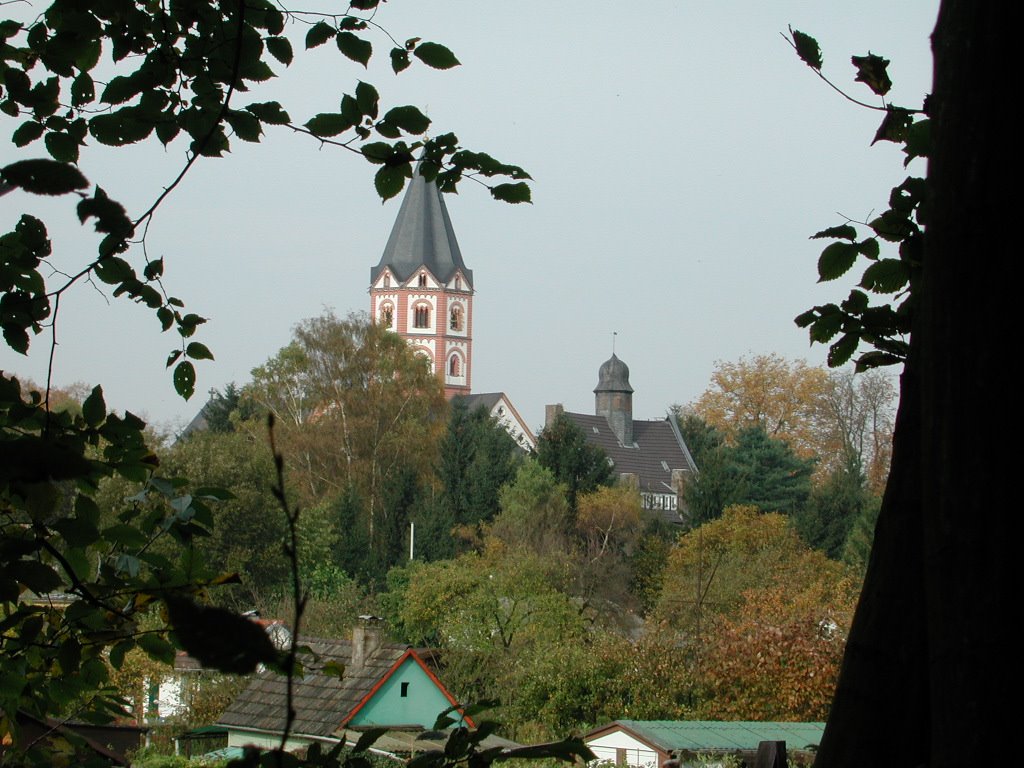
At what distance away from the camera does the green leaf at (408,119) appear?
2.25 metres

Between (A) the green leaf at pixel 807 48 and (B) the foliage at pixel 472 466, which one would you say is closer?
(A) the green leaf at pixel 807 48

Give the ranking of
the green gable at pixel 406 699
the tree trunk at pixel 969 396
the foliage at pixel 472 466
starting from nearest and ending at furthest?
→ the tree trunk at pixel 969 396 → the green gable at pixel 406 699 → the foliage at pixel 472 466

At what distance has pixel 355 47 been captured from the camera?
2.34 metres

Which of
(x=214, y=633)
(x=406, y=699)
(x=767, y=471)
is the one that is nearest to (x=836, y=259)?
(x=214, y=633)

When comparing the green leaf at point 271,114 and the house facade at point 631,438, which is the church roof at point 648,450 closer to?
the house facade at point 631,438

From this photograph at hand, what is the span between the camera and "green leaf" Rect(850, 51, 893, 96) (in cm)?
221

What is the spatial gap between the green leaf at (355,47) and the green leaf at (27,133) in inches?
24.2

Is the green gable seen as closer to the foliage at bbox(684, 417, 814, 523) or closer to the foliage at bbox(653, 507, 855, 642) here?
the foliage at bbox(653, 507, 855, 642)

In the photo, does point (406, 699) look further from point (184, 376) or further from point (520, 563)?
point (184, 376)

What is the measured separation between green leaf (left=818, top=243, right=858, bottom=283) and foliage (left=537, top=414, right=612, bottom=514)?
37.8 meters

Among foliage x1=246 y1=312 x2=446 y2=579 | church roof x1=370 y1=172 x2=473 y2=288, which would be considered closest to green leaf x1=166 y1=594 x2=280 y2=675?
foliage x1=246 y1=312 x2=446 y2=579

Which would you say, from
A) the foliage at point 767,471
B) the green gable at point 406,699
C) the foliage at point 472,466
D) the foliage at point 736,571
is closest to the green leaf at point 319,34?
the green gable at point 406,699

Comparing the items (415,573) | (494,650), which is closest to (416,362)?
(415,573)

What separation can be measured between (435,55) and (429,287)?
8482 centimetres
